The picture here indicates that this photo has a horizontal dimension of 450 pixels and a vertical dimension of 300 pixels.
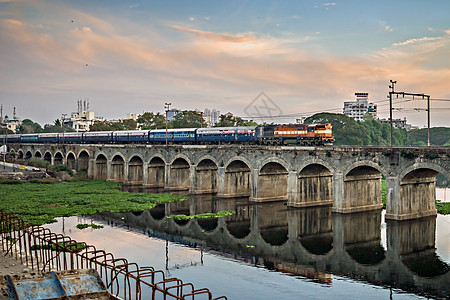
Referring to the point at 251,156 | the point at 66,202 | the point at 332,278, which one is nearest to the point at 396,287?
the point at 332,278

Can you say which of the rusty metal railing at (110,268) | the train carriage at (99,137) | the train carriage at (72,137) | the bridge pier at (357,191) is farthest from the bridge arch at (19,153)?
the bridge pier at (357,191)

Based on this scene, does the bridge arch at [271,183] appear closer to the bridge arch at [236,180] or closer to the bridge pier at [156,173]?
the bridge arch at [236,180]

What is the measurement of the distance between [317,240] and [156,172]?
126 ft

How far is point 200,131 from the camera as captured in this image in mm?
68562

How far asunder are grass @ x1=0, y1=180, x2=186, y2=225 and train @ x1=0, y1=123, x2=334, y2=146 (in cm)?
1267

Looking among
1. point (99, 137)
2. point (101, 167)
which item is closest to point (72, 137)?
point (99, 137)

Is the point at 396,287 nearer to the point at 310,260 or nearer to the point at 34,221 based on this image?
the point at 310,260

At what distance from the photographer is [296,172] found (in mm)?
47281

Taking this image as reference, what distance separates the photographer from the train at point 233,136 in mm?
56156

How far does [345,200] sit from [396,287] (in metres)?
18.8

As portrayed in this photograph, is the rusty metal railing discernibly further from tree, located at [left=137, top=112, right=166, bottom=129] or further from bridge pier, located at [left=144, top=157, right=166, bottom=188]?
tree, located at [left=137, top=112, right=166, bottom=129]

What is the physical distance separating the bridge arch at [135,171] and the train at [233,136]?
196 inches

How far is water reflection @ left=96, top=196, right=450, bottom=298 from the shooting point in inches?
1081

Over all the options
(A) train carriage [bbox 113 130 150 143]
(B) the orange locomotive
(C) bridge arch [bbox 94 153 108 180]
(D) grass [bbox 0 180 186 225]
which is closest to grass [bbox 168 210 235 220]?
(D) grass [bbox 0 180 186 225]
